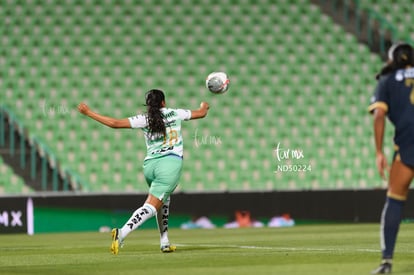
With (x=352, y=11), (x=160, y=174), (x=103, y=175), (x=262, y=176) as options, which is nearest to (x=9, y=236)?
(x=103, y=175)

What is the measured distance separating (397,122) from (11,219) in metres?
12.8

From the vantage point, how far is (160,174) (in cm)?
1192

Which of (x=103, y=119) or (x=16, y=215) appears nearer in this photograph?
(x=103, y=119)

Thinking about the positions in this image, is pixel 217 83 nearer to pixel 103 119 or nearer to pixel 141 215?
pixel 103 119

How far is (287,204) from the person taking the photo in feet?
68.8

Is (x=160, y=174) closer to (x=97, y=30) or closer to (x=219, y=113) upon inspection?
(x=219, y=113)

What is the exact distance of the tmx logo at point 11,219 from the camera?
65.3 feet

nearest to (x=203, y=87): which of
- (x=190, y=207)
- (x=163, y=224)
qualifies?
(x=190, y=207)

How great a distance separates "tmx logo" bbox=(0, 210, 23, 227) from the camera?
19.9 m

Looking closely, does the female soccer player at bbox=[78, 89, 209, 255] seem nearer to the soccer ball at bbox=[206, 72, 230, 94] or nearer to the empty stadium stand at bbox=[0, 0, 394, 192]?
the soccer ball at bbox=[206, 72, 230, 94]

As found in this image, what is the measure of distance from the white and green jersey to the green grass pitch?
3.77 feet

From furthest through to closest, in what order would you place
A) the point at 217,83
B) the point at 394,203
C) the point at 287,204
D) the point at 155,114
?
1. the point at 287,204
2. the point at 217,83
3. the point at 155,114
4. the point at 394,203

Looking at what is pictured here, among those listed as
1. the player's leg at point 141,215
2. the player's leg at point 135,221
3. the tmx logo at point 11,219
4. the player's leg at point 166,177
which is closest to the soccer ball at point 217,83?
the player's leg at point 166,177

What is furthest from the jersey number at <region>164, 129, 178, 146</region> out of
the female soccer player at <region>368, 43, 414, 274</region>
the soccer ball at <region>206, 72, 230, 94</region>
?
the female soccer player at <region>368, 43, 414, 274</region>
